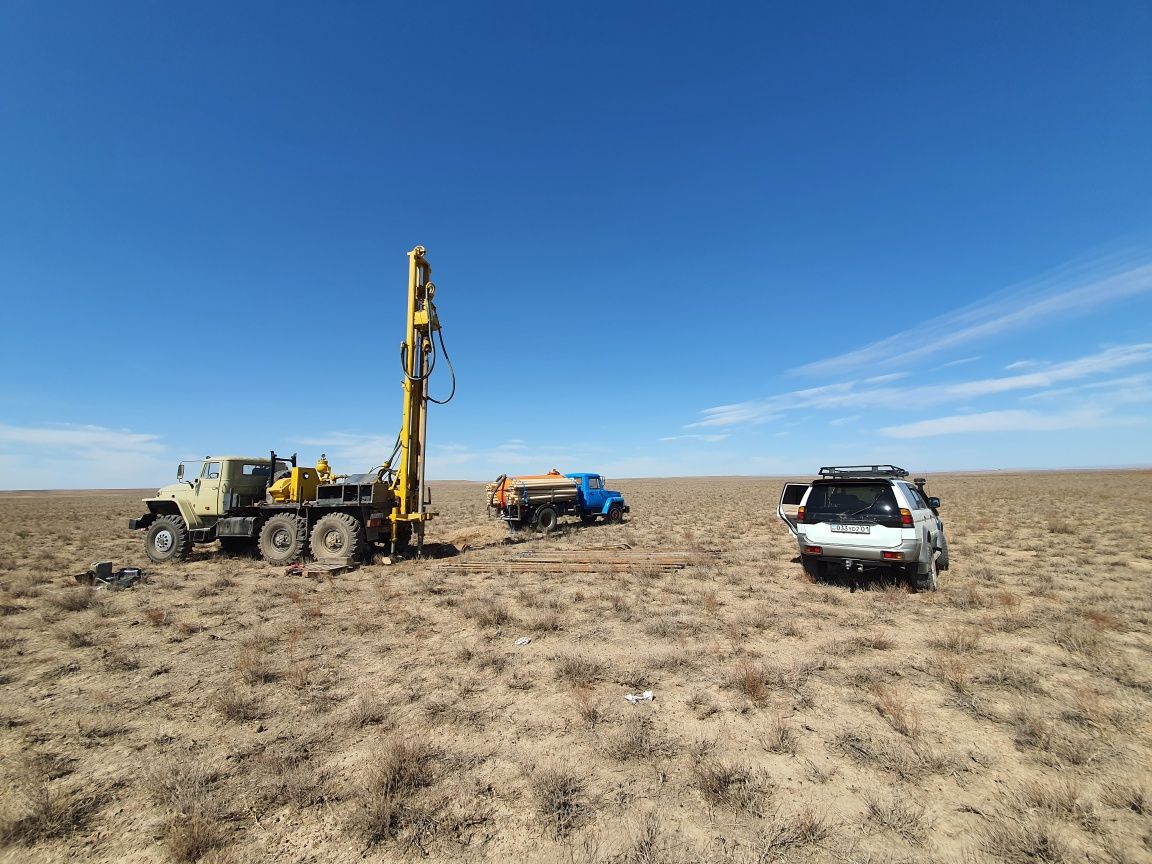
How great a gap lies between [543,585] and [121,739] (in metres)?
7.04

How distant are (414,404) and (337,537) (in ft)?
12.6

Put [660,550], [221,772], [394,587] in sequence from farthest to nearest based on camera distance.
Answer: [660,550] → [394,587] → [221,772]

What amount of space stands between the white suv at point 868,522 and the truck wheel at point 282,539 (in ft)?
38.5

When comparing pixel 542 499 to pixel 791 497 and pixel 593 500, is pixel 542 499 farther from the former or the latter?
pixel 791 497

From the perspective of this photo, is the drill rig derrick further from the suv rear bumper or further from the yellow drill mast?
the suv rear bumper

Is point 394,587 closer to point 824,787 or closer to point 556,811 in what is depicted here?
point 556,811

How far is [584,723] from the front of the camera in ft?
15.1

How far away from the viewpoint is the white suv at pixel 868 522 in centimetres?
841

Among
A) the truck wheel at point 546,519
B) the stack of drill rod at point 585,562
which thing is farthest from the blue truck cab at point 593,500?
the stack of drill rod at point 585,562

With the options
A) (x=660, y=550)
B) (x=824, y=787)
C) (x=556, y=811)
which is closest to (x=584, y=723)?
(x=556, y=811)

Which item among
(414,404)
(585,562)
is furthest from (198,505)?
(585,562)

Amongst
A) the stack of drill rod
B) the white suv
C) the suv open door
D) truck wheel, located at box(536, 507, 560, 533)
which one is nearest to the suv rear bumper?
the white suv

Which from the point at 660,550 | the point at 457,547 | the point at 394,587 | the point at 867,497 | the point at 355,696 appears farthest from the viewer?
the point at 457,547

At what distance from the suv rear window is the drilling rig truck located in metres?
9.34
